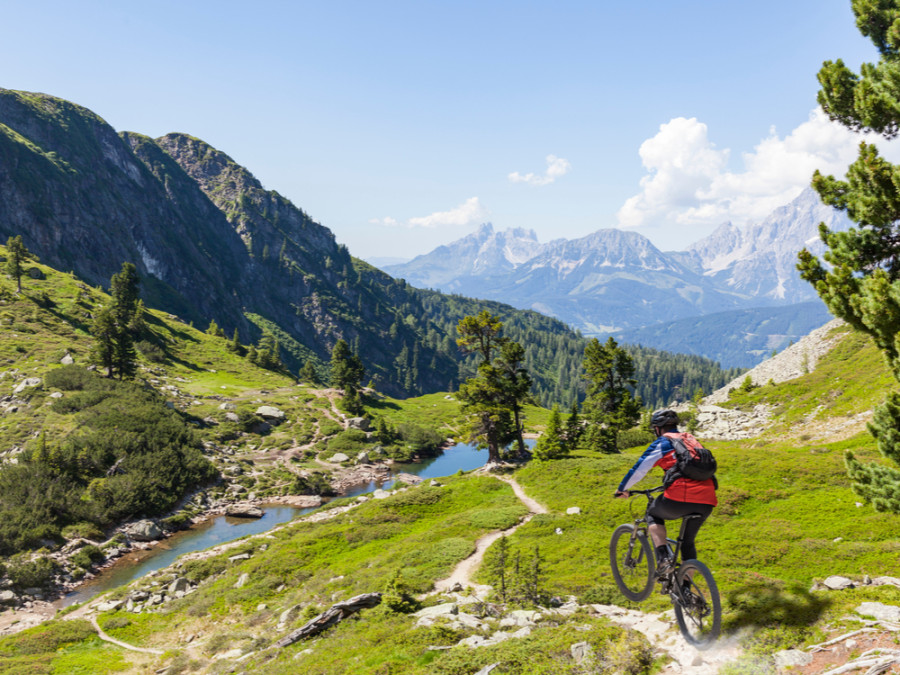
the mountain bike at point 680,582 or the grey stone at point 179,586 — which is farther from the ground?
the mountain bike at point 680,582

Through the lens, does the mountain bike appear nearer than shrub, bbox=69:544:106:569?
Yes

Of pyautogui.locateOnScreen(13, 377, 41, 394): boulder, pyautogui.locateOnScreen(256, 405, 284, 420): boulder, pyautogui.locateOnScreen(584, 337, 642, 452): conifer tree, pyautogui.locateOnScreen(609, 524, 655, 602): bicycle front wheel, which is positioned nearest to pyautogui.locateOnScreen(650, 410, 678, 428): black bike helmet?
pyautogui.locateOnScreen(609, 524, 655, 602): bicycle front wheel

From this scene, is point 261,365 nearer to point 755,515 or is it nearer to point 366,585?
point 366,585

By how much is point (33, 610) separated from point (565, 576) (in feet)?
132

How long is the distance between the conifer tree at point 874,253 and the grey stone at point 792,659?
12.9ft

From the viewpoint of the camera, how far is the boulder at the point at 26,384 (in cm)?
6168

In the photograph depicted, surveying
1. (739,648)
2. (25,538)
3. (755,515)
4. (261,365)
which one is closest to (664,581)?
(739,648)

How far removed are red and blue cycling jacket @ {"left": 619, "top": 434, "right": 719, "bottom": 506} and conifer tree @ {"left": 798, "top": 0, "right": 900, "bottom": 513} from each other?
14.1 feet

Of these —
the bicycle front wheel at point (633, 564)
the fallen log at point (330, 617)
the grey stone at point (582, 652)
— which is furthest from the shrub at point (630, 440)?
the grey stone at point (582, 652)

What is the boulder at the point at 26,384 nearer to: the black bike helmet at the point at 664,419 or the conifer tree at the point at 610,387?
the conifer tree at the point at 610,387

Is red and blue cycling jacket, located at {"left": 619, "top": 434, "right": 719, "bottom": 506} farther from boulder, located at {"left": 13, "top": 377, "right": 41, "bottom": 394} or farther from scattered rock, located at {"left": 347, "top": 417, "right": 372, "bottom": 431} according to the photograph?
scattered rock, located at {"left": 347, "top": 417, "right": 372, "bottom": 431}

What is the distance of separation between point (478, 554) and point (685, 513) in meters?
20.5

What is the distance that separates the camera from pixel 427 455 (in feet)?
315

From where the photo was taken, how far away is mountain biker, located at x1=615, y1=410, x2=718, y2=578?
28.1 feet
